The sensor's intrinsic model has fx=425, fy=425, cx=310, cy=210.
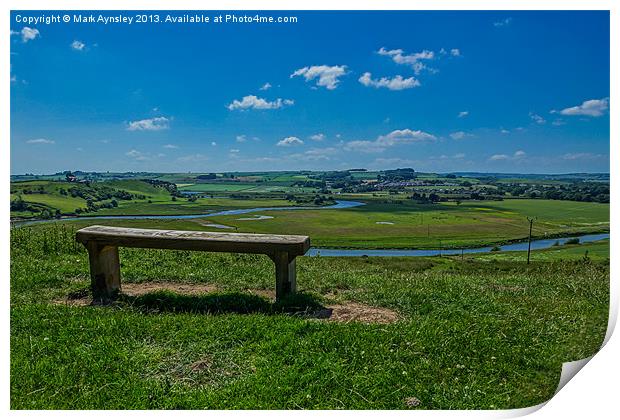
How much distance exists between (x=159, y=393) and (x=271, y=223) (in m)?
15.9

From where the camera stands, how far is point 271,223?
19.5 metres

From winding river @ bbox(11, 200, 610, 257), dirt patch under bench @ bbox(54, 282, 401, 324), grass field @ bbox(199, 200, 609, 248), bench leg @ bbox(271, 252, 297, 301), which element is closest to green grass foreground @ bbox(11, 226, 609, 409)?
dirt patch under bench @ bbox(54, 282, 401, 324)

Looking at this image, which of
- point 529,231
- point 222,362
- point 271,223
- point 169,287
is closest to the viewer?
point 222,362

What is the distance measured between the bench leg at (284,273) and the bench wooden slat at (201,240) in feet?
0.38

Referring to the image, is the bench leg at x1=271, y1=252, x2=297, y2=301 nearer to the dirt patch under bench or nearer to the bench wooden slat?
the bench wooden slat

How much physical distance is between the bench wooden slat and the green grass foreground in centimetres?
73

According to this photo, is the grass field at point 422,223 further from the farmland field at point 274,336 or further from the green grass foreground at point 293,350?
the green grass foreground at point 293,350

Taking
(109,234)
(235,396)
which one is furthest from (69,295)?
(235,396)

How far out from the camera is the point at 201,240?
5668 mm

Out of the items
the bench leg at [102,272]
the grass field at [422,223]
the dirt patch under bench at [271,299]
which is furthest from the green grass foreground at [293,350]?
the grass field at [422,223]

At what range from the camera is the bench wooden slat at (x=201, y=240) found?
5.56 metres

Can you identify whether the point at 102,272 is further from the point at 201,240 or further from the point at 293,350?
the point at 293,350
